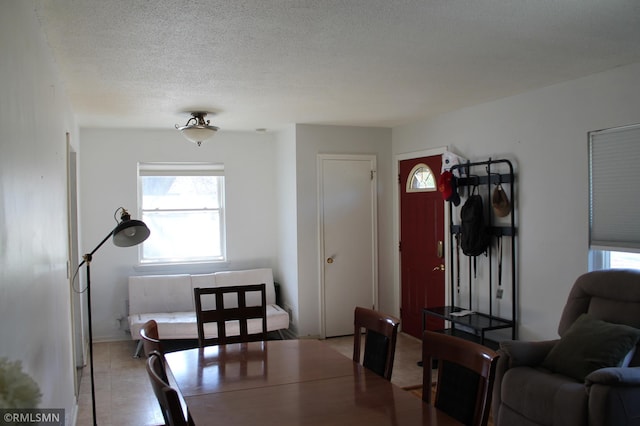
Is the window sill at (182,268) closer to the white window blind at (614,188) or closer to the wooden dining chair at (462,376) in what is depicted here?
the white window blind at (614,188)

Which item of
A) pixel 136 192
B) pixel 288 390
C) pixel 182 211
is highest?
pixel 136 192

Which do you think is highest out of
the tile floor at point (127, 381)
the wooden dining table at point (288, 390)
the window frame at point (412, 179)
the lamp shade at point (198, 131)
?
the lamp shade at point (198, 131)

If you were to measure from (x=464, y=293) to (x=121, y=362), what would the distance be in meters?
3.43

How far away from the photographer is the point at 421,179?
5645 millimetres

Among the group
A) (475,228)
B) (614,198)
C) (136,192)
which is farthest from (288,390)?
(136,192)

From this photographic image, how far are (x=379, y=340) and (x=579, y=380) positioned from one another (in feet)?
4.28

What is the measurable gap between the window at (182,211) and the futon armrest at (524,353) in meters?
4.01

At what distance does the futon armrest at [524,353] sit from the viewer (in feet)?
10.6

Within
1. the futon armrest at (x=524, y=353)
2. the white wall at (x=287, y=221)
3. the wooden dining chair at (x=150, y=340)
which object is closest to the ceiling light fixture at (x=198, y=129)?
the white wall at (x=287, y=221)

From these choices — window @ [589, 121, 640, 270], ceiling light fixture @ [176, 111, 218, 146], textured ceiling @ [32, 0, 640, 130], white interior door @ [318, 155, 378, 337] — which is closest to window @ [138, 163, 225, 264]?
ceiling light fixture @ [176, 111, 218, 146]

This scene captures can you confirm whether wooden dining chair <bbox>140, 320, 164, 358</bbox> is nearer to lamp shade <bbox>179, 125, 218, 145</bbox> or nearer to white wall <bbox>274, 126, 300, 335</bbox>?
lamp shade <bbox>179, 125, 218, 145</bbox>

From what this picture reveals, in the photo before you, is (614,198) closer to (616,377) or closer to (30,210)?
(616,377)

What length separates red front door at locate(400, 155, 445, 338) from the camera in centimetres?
535

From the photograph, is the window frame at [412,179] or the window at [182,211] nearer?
the window frame at [412,179]
